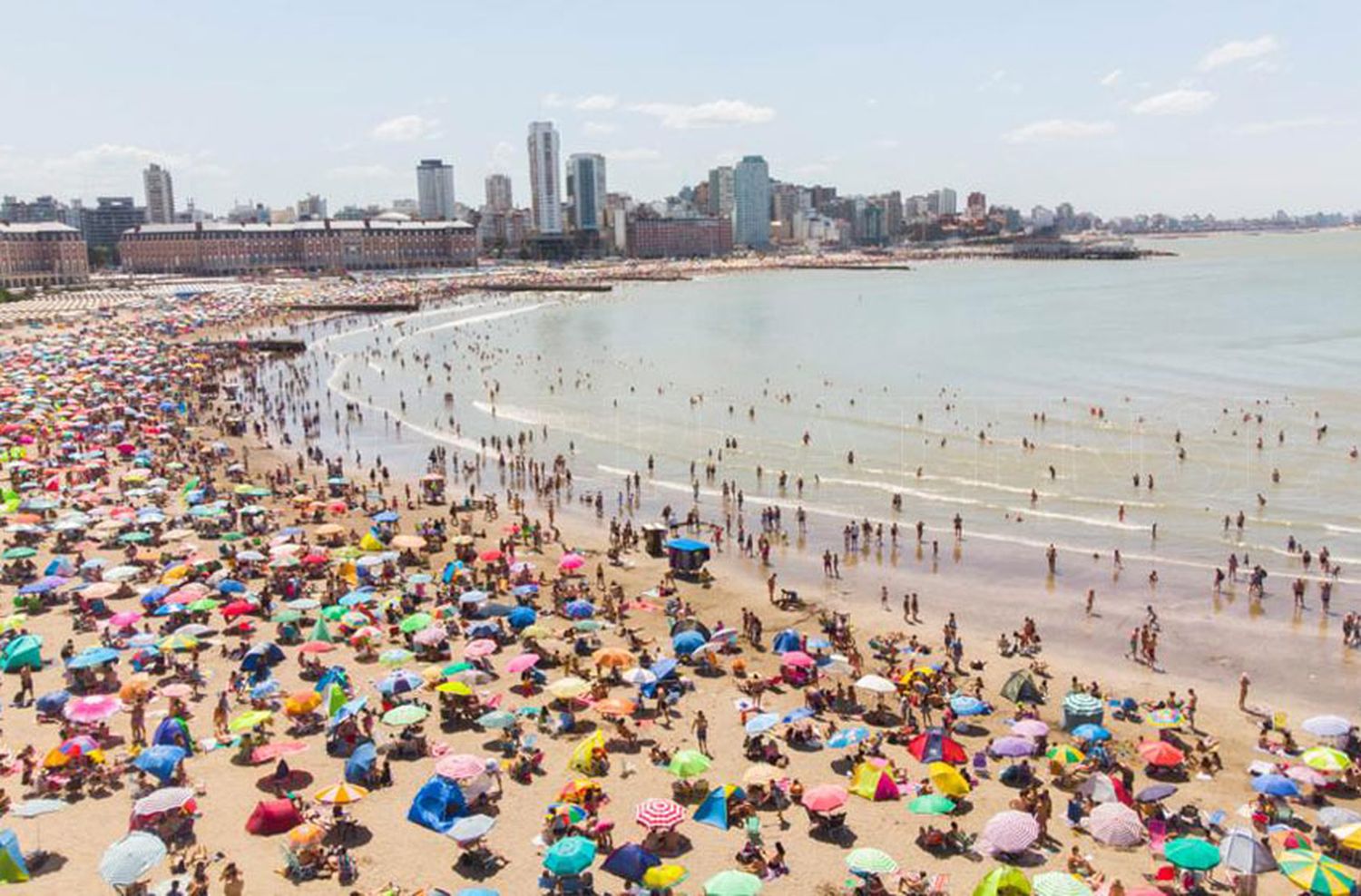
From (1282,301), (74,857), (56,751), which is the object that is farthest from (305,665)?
(1282,301)

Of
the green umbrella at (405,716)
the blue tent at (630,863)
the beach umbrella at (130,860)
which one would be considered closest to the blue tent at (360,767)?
the green umbrella at (405,716)

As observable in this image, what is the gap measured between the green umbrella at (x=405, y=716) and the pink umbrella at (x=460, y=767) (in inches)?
59.0

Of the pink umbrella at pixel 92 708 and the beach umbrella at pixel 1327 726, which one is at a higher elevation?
the pink umbrella at pixel 92 708

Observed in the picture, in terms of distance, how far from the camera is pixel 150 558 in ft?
90.0

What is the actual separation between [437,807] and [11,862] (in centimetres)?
519

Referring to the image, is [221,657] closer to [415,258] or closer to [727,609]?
[727,609]

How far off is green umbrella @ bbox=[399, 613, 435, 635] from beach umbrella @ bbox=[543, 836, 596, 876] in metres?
9.20

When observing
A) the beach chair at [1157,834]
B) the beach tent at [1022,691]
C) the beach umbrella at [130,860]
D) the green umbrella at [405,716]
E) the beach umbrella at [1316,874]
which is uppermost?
the beach umbrella at [130,860]

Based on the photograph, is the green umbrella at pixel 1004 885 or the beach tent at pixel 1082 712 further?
the beach tent at pixel 1082 712

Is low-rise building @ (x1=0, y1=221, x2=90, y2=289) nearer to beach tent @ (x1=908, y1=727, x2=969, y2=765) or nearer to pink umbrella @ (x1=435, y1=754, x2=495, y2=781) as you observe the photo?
pink umbrella @ (x1=435, y1=754, x2=495, y2=781)

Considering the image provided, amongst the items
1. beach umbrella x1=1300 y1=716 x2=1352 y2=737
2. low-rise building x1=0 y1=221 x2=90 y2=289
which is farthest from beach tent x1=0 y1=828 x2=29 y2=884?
low-rise building x1=0 y1=221 x2=90 y2=289

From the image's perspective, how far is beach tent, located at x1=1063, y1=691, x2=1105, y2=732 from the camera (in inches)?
720

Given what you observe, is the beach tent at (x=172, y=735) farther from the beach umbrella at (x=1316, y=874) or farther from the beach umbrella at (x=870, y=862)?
the beach umbrella at (x=1316, y=874)

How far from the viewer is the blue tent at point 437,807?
14.7 m
